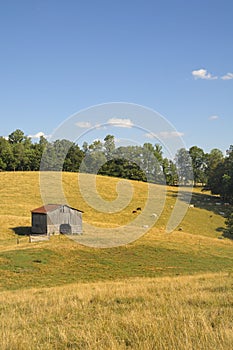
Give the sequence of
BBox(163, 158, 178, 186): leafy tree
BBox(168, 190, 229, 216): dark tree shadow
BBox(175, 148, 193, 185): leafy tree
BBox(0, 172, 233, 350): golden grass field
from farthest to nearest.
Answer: BBox(163, 158, 178, 186): leafy tree → BBox(175, 148, 193, 185): leafy tree → BBox(168, 190, 229, 216): dark tree shadow → BBox(0, 172, 233, 350): golden grass field

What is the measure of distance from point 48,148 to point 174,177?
48.8 m

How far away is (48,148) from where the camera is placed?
5305 inches

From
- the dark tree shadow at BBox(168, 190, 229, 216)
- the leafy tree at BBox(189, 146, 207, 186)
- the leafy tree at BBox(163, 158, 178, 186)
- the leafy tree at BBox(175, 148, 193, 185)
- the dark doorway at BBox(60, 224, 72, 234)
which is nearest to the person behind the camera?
the dark doorway at BBox(60, 224, 72, 234)

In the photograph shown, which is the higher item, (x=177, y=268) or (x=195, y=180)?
(x=195, y=180)

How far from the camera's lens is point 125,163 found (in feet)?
378

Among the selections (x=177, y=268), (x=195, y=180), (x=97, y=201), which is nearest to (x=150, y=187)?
(x=97, y=201)

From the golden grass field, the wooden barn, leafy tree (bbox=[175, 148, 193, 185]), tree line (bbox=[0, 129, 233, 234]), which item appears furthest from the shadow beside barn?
the wooden barn

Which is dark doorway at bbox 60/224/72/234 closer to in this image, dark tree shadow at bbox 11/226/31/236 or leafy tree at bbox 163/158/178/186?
dark tree shadow at bbox 11/226/31/236

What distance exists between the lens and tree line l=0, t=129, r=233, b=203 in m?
109

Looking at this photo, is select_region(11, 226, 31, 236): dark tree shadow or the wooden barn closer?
the wooden barn

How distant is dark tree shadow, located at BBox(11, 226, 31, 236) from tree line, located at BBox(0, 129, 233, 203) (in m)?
49.6

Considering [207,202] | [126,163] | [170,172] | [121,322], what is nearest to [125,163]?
[126,163]

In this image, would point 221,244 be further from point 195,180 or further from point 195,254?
point 195,180

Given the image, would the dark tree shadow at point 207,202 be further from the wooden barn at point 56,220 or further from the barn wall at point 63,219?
the wooden barn at point 56,220
